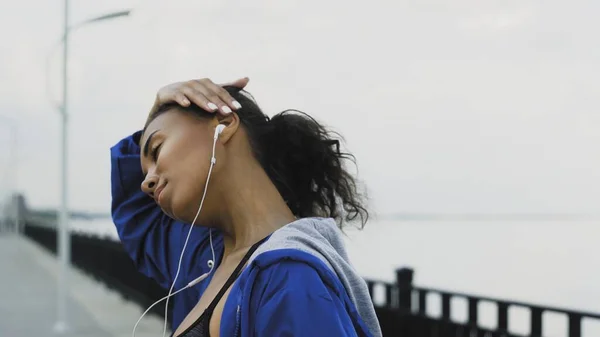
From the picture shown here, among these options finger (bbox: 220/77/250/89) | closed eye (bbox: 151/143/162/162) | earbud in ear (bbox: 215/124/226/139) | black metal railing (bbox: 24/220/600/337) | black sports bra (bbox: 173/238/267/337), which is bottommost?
black metal railing (bbox: 24/220/600/337)

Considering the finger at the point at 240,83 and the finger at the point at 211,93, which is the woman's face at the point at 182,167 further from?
the finger at the point at 240,83

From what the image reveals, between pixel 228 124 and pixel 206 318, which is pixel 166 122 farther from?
pixel 206 318

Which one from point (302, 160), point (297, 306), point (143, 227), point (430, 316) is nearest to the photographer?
point (297, 306)

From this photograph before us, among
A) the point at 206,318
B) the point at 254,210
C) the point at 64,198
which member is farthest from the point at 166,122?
the point at 64,198

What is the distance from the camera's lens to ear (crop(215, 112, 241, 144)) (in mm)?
1811

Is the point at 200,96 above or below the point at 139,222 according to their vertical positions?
above

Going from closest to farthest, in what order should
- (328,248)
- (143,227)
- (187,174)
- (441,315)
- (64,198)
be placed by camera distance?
(328,248)
(187,174)
(143,227)
(441,315)
(64,198)

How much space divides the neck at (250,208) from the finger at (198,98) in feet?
0.44

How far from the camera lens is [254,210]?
5.98 ft

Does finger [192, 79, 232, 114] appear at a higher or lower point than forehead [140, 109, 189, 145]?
higher

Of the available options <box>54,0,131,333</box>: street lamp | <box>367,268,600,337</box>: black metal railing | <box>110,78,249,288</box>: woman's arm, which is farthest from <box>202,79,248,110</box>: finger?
<box>54,0,131,333</box>: street lamp

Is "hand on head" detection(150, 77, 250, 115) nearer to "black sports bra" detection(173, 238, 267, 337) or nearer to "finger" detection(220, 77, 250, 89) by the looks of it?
"finger" detection(220, 77, 250, 89)

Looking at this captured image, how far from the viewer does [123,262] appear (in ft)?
45.9

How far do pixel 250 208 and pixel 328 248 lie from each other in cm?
24
